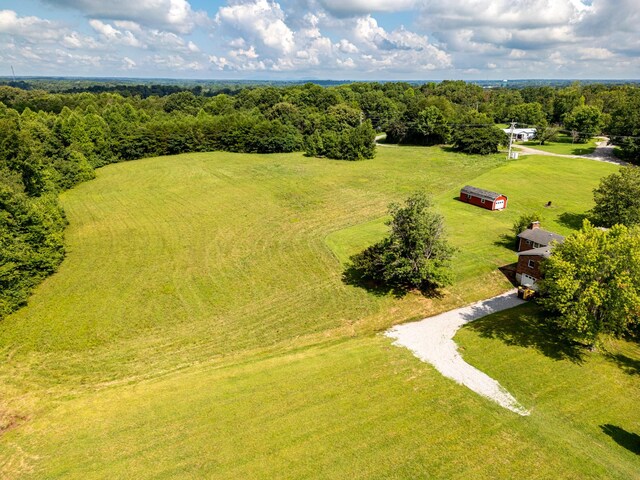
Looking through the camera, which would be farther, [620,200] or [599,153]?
[599,153]

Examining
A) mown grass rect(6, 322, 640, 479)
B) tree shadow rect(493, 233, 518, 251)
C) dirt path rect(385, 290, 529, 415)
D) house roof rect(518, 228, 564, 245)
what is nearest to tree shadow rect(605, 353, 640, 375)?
mown grass rect(6, 322, 640, 479)

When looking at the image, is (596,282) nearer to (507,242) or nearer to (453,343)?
(453,343)

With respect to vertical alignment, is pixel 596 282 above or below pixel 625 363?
above

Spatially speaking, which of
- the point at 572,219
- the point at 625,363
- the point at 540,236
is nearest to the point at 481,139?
the point at 572,219

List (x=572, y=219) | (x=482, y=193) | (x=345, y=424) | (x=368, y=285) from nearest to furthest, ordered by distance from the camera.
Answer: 1. (x=345, y=424)
2. (x=368, y=285)
3. (x=572, y=219)
4. (x=482, y=193)

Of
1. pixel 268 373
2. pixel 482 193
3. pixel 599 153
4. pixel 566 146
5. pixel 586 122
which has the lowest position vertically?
pixel 268 373
